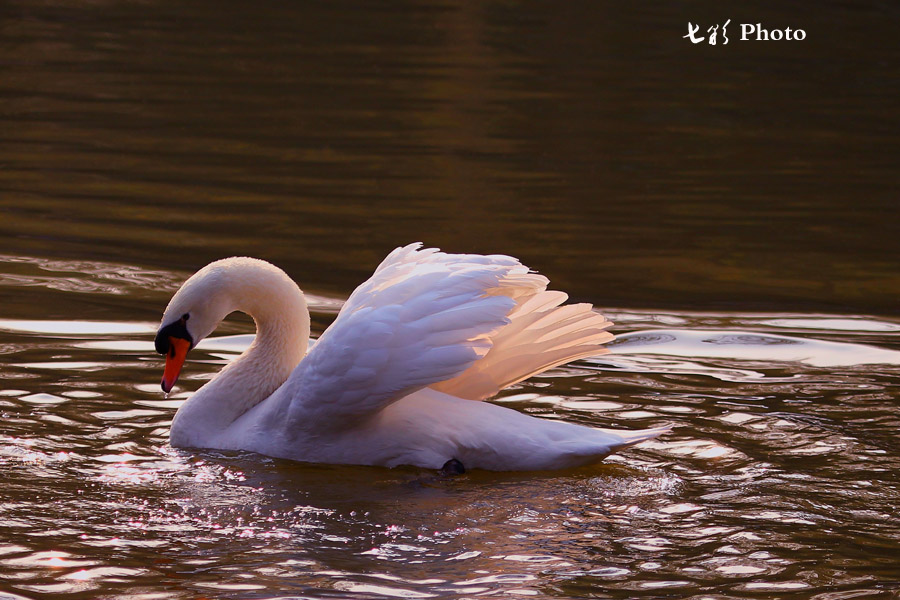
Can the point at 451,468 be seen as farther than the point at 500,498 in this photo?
Yes

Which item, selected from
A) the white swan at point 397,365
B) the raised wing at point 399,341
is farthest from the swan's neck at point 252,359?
the raised wing at point 399,341

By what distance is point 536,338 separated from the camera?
6.93 m

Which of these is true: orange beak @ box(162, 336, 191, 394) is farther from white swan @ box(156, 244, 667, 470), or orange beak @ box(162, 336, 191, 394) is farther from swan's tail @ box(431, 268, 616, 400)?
swan's tail @ box(431, 268, 616, 400)

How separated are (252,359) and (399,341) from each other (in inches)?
47.0

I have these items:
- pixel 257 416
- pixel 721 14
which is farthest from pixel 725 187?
pixel 721 14

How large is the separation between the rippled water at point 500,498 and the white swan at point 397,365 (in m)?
0.13

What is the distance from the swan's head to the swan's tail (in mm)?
1109

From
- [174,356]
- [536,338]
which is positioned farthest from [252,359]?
[536,338]

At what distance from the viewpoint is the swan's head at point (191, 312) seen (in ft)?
22.7

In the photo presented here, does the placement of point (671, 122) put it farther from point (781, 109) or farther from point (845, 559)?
point (845, 559)

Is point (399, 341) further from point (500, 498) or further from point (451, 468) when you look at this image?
point (500, 498)

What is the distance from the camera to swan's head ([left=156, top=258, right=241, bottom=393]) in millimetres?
6926

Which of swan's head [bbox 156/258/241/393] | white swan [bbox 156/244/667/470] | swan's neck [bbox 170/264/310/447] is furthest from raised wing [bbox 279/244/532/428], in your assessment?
swan's head [bbox 156/258/241/393]

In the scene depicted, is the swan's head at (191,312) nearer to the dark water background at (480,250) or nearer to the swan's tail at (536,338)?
the dark water background at (480,250)
